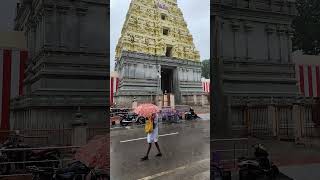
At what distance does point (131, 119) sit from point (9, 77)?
1.19 meters


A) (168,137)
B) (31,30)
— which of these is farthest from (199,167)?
(31,30)

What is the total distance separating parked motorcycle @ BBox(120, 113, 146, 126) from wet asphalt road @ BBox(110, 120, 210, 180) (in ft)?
0.23

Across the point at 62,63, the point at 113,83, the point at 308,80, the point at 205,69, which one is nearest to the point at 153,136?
the point at 113,83

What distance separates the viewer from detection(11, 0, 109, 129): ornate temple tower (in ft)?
11.4

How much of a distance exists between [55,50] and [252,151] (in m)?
2.51

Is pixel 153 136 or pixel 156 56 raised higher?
pixel 156 56

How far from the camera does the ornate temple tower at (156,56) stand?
12.1 ft

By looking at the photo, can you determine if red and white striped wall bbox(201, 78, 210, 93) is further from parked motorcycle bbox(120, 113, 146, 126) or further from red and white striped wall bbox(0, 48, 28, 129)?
red and white striped wall bbox(0, 48, 28, 129)

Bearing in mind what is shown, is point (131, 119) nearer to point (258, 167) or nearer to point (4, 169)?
point (4, 169)

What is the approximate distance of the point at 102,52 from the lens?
3672 mm

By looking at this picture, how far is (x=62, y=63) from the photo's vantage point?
3.58 meters

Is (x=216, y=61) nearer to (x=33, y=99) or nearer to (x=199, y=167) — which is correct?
(x=199, y=167)

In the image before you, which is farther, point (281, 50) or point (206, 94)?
point (281, 50)

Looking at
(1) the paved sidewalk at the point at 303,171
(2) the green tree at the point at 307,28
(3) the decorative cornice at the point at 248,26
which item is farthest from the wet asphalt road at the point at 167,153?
(2) the green tree at the point at 307,28
